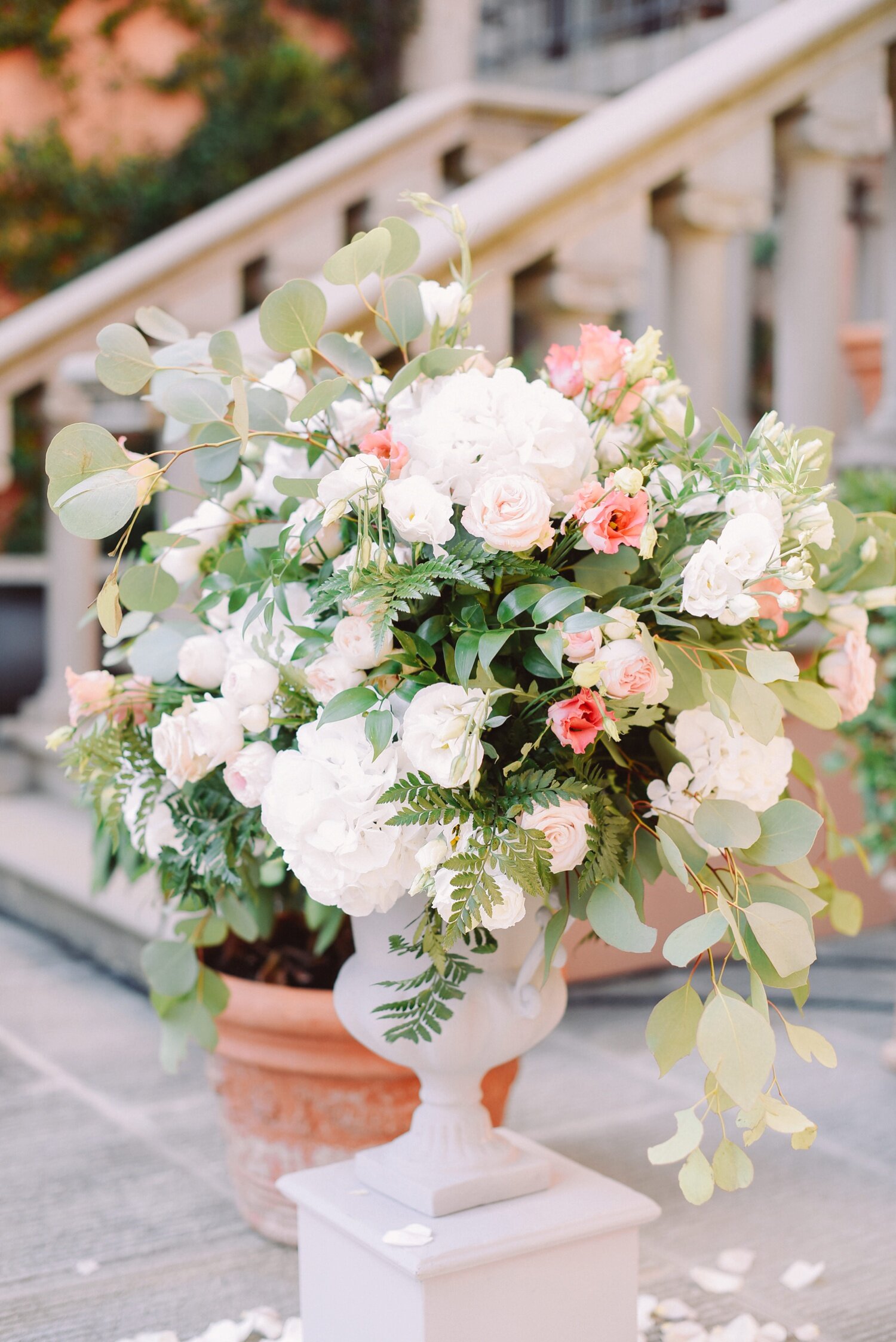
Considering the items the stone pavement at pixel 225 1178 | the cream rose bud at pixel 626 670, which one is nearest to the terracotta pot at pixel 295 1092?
the stone pavement at pixel 225 1178

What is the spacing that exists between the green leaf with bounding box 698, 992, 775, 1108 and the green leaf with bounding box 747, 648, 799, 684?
0.86ft

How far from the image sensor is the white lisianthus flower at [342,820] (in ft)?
3.76

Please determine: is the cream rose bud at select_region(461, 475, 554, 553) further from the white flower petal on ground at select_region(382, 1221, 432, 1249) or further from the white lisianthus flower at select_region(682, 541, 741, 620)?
the white flower petal on ground at select_region(382, 1221, 432, 1249)

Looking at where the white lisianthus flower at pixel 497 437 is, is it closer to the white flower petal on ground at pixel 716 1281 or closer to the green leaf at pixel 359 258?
the green leaf at pixel 359 258

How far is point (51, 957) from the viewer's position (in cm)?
301

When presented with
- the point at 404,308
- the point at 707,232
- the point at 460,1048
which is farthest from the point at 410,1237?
the point at 707,232

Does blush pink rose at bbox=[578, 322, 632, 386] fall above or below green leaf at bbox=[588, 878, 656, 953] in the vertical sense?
above

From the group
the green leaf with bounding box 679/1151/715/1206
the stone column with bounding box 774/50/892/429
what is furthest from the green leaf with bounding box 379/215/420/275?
the stone column with bounding box 774/50/892/429

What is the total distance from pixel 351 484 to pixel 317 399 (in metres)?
0.10

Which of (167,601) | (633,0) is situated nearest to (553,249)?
(167,601)

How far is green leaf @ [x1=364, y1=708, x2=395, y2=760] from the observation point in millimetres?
1127

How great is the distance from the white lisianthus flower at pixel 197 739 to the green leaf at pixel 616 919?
1.19 feet

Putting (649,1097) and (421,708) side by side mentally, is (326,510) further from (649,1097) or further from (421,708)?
(649,1097)

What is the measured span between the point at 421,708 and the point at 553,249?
1663 mm
